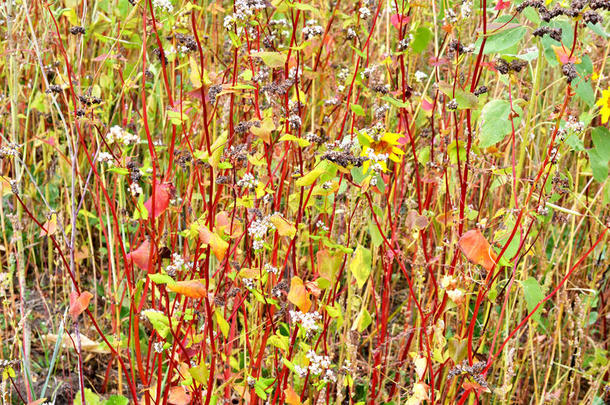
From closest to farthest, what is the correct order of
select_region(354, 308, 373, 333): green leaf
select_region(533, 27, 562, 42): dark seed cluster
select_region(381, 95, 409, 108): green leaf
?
select_region(533, 27, 562, 42): dark seed cluster, select_region(381, 95, 409, 108): green leaf, select_region(354, 308, 373, 333): green leaf

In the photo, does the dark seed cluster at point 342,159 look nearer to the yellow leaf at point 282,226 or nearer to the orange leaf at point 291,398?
the yellow leaf at point 282,226

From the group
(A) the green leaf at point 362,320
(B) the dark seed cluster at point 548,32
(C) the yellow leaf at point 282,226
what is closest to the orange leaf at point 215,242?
(C) the yellow leaf at point 282,226

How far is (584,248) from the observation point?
2.18 m

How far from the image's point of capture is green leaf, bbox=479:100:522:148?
1.30 m

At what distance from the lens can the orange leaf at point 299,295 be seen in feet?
4.07

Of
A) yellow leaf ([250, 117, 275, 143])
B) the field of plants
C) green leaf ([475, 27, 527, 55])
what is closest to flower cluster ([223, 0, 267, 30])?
the field of plants

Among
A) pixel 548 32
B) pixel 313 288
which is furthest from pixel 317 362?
pixel 548 32

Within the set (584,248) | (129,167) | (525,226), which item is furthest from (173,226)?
(584,248)

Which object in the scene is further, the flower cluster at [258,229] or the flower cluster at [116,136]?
the flower cluster at [116,136]

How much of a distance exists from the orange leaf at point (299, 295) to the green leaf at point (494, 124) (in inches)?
17.9

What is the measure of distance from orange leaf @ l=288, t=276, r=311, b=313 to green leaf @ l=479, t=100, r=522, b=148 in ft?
1.49

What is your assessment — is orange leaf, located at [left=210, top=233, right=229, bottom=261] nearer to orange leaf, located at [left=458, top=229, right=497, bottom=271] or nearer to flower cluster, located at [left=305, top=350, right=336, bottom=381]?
flower cluster, located at [left=305, top=350, right=336, bottom=381]

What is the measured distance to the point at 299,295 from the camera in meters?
1.25

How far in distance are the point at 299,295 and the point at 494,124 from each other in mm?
523
